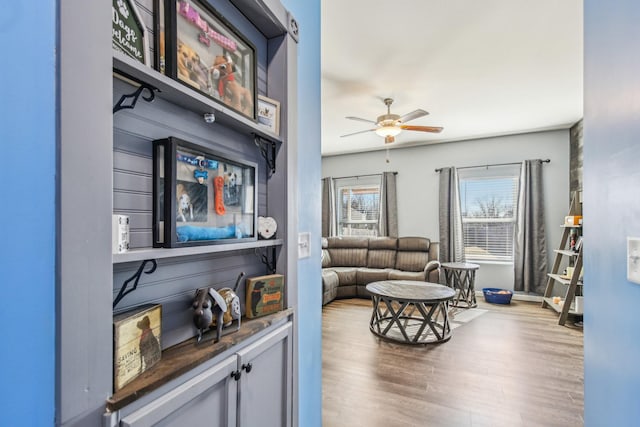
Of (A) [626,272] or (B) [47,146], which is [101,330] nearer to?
(B) [47,146]

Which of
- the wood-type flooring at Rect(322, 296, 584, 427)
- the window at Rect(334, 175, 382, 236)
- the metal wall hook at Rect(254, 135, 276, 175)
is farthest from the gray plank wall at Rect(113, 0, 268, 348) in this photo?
the window at Rect(334, 175, 382, 236)

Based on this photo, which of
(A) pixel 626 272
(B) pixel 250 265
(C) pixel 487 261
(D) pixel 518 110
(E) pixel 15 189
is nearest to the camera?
(E) pixel 15 189

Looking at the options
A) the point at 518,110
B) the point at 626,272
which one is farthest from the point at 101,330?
the point at 518,110

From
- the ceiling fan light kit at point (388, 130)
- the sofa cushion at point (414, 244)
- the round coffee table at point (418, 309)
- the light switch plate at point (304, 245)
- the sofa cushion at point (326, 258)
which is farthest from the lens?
the sofa cushion at point (326, 258)

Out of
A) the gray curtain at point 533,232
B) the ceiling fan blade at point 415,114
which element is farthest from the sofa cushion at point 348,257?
the ceiling fan blade at point 415,114

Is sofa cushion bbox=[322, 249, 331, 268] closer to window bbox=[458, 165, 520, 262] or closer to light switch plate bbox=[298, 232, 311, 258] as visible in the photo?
window bbox=[458, 165, 520, 262]

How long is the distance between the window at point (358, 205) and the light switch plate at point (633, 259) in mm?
5585

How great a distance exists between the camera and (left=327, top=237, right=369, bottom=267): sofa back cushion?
19.5ft

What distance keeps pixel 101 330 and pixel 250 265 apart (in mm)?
731

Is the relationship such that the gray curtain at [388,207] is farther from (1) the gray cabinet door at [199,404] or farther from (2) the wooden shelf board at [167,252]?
(1) the gray cabinet door at [199,404]

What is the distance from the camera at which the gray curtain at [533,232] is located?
16.6 ft

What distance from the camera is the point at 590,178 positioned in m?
1.11

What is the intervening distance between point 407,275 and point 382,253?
2.57 feet

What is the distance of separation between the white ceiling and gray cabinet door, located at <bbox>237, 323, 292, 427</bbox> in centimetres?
219
